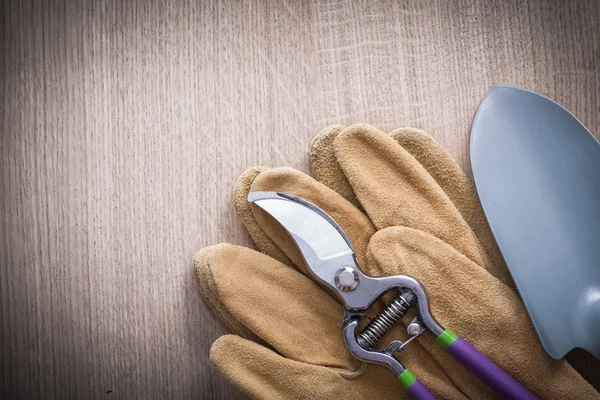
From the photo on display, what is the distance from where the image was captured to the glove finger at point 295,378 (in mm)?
664

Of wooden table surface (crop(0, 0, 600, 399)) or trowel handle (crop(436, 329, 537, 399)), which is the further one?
wooden table surface (crop(0, 0, 600, 399))

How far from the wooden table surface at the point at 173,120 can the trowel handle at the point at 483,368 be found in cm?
26

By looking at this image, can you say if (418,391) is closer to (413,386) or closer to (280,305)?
(413,386)

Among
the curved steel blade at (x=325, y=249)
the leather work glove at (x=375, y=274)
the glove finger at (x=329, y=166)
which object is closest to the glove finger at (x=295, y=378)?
the leather work glove at (x=375, y=274)

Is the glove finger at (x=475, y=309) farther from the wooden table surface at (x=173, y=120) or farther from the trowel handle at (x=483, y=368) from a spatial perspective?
the wooden table surface at (x=173, y=120)

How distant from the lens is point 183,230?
0.73 meters

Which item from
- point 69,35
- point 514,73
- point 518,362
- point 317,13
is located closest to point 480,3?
point 514,73

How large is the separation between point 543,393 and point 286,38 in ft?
2.00

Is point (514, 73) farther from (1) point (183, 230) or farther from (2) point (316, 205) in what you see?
(1) point (183, 230)

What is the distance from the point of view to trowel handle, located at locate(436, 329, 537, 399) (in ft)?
2.07

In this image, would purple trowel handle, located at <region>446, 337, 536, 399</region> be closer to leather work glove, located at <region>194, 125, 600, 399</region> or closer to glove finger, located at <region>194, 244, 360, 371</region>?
leather work glove, located at <region>194, 125, 600, 399</region>

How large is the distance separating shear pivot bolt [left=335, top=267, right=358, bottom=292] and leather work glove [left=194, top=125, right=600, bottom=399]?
5cm

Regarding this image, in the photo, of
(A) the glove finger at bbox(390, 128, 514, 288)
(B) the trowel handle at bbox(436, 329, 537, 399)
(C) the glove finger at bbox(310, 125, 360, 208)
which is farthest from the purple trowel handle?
(C) the glove finger at bbox(310, 125, 360, 208)

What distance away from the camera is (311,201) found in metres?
0.69
